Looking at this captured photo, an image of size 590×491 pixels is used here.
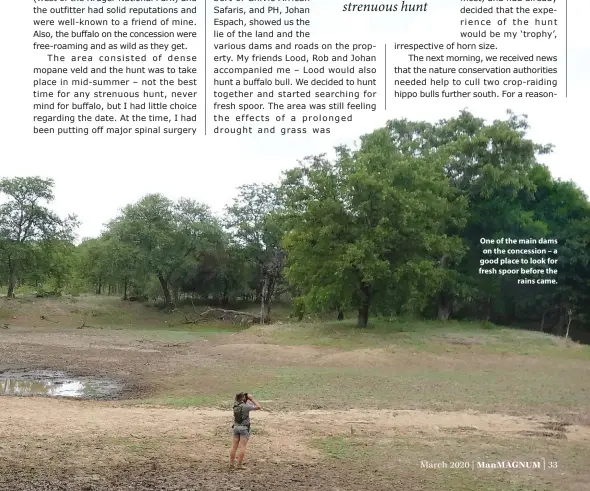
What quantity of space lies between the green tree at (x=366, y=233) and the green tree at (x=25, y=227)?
24.3m

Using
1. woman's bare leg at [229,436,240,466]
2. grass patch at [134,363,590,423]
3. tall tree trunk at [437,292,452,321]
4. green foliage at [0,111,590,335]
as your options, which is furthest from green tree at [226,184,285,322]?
woman's bare leg at [229,436,240,466]

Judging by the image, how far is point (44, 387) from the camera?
18.4 meters

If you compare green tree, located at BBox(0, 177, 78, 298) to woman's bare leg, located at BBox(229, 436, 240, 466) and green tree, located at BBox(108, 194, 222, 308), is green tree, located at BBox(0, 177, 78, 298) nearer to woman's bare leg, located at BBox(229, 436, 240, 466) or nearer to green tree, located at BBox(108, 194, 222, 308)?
green tree, located at BBox(108, 194, 222, 308)

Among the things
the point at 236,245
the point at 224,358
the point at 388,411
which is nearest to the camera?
the point at 388,411

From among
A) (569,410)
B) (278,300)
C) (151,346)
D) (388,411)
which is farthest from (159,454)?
(278,300)

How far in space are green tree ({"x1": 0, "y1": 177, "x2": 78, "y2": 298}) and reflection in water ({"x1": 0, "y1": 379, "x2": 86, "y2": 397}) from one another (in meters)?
30.9

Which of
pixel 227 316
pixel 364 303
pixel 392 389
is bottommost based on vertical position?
pixel 227 316

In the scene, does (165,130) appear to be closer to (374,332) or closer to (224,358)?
(224,358)

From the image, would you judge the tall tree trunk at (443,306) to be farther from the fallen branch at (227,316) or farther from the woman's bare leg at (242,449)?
the woman's bare leg at (242,449)

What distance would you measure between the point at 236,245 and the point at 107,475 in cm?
4674

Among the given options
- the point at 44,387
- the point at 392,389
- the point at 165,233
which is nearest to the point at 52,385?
the point at 44,387

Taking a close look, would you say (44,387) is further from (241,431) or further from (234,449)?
(241,431)

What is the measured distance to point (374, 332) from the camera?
111 ft

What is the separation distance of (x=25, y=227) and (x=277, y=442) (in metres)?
44.4
